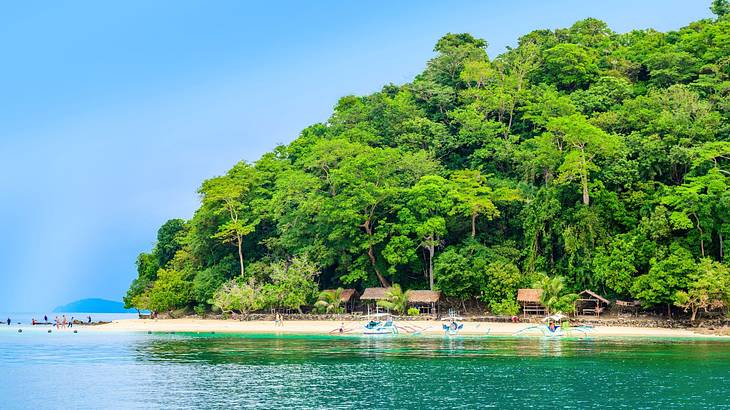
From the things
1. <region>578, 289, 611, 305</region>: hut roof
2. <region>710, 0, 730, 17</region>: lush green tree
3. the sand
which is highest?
<region>710, 0, 730, 17</region>: lush green tree

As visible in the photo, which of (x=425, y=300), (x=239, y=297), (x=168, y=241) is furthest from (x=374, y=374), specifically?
(x=168, y=241)

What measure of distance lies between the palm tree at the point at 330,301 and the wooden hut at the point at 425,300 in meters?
6.09

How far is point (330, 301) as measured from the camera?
59.1 m

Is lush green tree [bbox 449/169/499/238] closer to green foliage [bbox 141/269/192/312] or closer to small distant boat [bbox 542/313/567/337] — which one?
small distant boat [bbox 542/313/567/337]

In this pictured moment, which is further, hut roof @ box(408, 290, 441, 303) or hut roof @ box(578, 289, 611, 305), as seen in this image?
hut roof @ box(408, 290, 441, 303)

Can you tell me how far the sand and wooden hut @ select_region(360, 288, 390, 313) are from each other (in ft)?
7.15

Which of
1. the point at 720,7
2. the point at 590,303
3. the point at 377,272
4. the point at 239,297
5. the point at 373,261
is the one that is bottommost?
the point at 590,303

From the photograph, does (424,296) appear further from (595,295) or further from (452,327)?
(595,295)

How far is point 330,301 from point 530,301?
16296mm

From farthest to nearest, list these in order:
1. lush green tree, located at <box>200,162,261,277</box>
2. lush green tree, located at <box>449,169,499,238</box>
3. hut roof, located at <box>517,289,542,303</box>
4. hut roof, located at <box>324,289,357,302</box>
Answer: lush green tree, located at <box>200,162,261,277</box>, hut roof, located at <box>324,289,357,302</box>, lush green tree, located at <box>449,169,499,238</box>, hut roof, located at <box>517,289,542,303</box>

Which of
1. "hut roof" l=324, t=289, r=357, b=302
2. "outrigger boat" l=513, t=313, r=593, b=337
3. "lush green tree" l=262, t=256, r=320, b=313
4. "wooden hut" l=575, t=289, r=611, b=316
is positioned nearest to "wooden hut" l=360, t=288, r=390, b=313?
"hut roof" l=324, t=289, r=357, b=302

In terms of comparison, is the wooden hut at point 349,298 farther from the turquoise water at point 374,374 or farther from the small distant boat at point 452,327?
the turquoise water at point 374,374

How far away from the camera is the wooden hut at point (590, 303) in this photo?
5153 cm

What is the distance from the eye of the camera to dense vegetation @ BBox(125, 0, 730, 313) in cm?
4997
